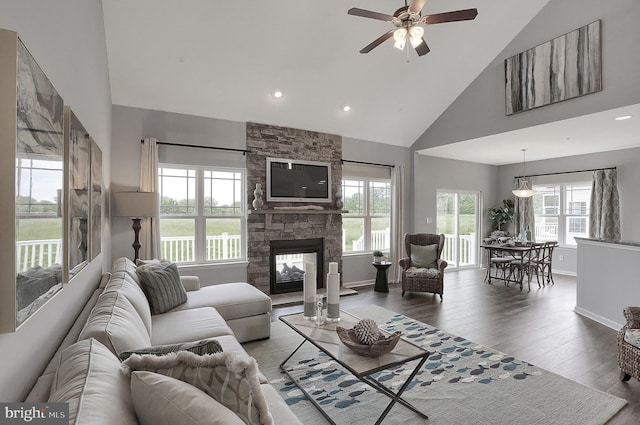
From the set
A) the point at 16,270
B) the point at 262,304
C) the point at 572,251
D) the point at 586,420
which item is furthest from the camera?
the point at 572,251

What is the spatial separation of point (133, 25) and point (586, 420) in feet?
16.6

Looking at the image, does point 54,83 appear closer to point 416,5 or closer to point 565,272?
point 416,5

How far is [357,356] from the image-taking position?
6.49ft

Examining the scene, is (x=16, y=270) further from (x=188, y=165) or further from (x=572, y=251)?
(x=572, y=251)

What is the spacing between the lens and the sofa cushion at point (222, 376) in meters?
1.05

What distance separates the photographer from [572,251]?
7.10m

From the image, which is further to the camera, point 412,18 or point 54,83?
point 412,18

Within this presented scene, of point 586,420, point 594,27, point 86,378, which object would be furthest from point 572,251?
point 86,378

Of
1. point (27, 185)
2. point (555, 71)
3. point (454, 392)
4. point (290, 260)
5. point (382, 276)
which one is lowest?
point (454, 392)

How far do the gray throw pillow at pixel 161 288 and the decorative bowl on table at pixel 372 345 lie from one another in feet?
5.67

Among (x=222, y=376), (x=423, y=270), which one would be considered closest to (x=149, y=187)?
(x=222, y=376)

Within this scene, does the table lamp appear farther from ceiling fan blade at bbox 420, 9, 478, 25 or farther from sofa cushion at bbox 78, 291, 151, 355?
ceiling fan blade at bbox 420, 9, 478, 25

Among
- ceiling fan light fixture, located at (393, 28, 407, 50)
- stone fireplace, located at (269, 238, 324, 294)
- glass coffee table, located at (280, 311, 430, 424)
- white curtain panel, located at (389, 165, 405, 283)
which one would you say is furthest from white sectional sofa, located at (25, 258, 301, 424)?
white curtain panel, located at (389, 165, 405, 283)

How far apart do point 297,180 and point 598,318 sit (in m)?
4.42
